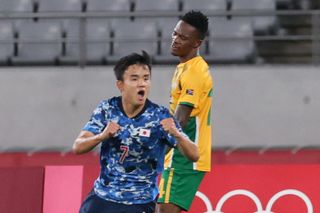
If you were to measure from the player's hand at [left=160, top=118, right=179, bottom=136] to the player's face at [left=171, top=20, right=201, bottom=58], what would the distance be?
1.14 meters

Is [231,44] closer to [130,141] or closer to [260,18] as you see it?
[260,18]

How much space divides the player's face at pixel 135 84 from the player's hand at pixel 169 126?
0.16 m

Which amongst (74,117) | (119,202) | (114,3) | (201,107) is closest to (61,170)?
(201,107)

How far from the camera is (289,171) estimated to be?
7.03m

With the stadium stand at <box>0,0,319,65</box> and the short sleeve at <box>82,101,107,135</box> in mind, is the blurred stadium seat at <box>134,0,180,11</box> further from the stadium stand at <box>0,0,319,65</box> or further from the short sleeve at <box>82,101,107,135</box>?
the short sleeve at <box>82,101,107,135</box>

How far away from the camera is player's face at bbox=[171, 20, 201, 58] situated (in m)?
5.79

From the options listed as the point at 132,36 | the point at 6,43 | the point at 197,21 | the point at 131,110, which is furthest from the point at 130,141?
the point at 132,36

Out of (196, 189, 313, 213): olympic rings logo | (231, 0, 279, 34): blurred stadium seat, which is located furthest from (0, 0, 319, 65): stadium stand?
(196, 189, 313, 213): olympic rings logo

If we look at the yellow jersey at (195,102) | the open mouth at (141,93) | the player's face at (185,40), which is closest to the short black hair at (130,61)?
the open mouth at (141,93)

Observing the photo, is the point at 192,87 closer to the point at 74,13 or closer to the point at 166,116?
the point at 166,116

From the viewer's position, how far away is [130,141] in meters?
4.77

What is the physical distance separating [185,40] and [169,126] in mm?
1212

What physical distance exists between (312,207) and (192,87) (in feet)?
5.75

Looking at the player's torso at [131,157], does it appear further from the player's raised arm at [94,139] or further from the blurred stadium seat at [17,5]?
the blurred stadium seat at [17,5]
